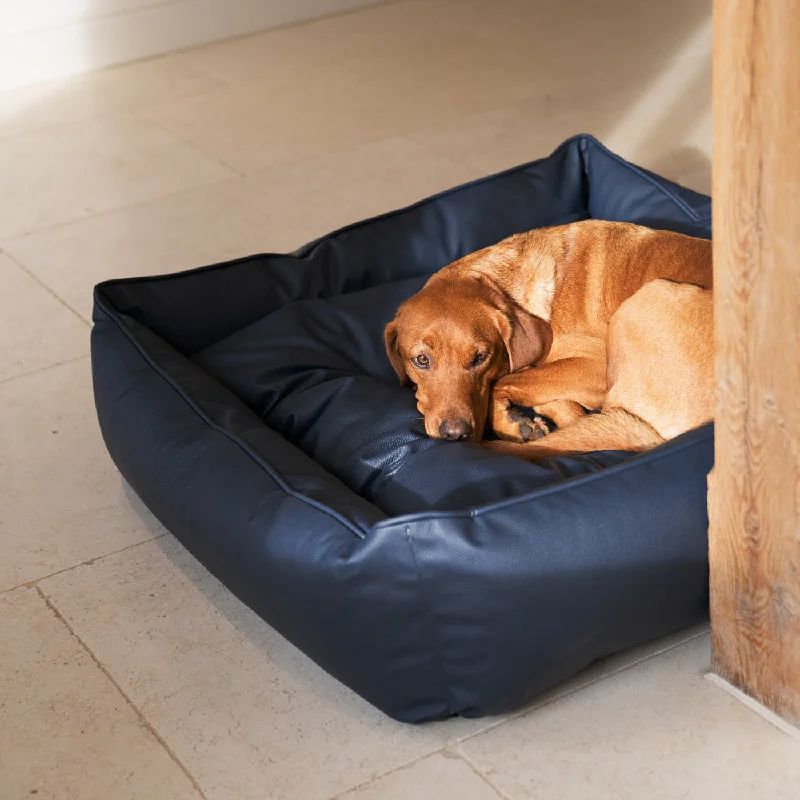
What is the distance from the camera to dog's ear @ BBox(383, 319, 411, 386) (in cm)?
351

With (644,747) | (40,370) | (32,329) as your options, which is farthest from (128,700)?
(32,329)

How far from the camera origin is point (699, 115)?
641 cm

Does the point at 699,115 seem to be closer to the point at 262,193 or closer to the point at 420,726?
the point at 262,193

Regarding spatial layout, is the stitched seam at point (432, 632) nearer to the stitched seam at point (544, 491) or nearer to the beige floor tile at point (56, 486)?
the stitched seam at point (544, 491)

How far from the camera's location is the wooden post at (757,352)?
198 centimetres

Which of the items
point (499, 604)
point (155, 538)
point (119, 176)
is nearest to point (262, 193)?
point (119, 176)

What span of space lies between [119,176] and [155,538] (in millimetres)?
3312

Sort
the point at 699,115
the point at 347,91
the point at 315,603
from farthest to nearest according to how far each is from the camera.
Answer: the point at 347,91, the point at 699,115, the point at 315,603

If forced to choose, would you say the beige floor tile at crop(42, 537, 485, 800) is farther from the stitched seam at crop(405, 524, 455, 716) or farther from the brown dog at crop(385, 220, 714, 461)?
the brown dog at crop(385, 220, 714, 461)

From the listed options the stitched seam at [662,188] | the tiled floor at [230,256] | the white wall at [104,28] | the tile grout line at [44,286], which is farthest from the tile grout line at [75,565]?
the white wall at [104,28]

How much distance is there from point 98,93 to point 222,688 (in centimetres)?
561

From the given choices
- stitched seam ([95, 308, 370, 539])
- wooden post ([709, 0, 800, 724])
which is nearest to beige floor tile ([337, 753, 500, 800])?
stitched seam ([95, 308, 370, 539])

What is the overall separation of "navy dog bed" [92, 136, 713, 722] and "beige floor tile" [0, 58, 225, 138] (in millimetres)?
3658

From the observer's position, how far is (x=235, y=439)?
302cm
